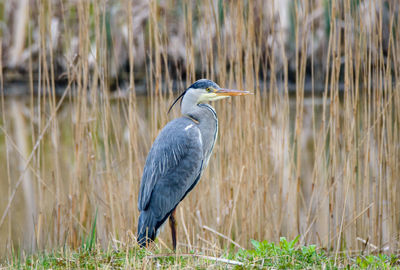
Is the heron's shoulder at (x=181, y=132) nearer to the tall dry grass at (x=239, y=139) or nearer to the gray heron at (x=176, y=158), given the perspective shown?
the gray heron at (x=176, y=158)

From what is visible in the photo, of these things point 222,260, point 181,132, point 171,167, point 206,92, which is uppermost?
point 206,92

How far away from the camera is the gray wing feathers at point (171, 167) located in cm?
269

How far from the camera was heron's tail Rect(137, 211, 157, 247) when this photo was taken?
107 inches

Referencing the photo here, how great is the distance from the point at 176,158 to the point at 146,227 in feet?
1.30

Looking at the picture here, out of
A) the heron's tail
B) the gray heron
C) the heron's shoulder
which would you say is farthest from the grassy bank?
the heron's shoulder

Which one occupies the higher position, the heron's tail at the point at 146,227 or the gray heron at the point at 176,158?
the gray heron at the point at 176,158

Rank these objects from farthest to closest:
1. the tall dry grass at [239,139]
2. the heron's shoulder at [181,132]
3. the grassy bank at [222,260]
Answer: the tall dry grass at [239,139] → the heron's shoulder at [181,132] → the grassy bank at [222,260]

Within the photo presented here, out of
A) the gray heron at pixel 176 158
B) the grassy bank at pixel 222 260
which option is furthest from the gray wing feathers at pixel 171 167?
the grassy bank at pixel 222 260

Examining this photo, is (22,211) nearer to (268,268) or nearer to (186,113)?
(186,113)

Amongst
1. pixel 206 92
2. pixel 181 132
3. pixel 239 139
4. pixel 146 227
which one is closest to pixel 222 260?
pixel 146 227

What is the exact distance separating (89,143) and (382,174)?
1835 millimetres

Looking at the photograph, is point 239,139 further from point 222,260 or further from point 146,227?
point 222,260

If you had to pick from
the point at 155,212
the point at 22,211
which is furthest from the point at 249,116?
the point at 22,211

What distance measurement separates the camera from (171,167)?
110 inches
